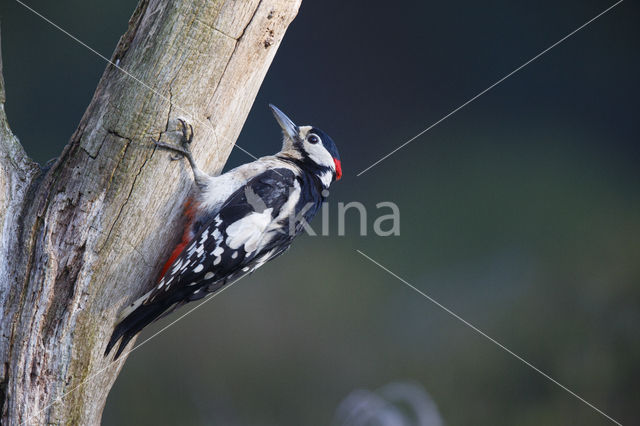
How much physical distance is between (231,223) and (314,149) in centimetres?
47

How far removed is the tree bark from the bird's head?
443 mm

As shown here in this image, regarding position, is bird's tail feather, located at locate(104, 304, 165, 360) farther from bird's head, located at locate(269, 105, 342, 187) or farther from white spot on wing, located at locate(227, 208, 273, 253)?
bird's head, located at locate(269, 105, 342, 187)

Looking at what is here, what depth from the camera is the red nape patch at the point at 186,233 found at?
146 cm

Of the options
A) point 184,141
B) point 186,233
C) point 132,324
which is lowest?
Answer: point 132,324

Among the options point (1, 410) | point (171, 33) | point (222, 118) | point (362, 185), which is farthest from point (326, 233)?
point (1, 410)

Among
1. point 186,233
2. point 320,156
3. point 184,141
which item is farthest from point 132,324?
point 320,156

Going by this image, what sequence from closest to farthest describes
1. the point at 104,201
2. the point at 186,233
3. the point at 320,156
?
the point at 104,201 < the point at 186,233 < the point at 320,156

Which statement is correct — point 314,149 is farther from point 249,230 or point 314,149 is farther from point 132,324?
point 132,324

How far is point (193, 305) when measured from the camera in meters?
2.46

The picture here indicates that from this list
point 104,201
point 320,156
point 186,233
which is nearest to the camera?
point 104,201

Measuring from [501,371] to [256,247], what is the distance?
1477 mm

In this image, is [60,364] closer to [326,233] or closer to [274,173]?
[274,173]

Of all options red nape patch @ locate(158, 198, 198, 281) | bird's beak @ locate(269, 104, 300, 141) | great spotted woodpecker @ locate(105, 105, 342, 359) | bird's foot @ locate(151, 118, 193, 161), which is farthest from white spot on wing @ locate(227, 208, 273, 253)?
bird's beak @ locate(269, 104, 300, 141)

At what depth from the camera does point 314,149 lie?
1.84 m
